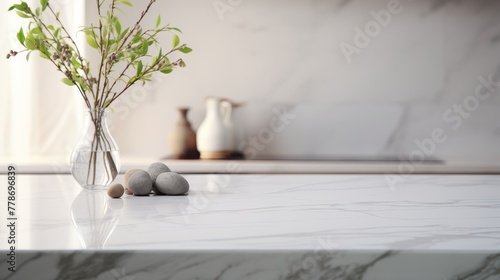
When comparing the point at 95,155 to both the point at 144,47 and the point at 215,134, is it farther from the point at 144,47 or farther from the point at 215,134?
the point at 215,134

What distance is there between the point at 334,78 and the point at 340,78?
0.03m

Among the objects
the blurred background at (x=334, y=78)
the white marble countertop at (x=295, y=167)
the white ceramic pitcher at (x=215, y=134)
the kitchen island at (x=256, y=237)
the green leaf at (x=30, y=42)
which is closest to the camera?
the kitchen island at (x=256, y=237)

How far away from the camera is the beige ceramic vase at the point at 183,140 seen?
10.8ft

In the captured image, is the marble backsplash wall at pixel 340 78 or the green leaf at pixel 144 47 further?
the marble backsplash wall at pixel 340 78

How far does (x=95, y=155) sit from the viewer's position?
1433 mm

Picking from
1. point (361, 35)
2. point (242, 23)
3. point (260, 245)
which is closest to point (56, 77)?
point (242, 23)

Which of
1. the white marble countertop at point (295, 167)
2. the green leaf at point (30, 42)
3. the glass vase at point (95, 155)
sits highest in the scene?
the green leaf at point (30, 42)

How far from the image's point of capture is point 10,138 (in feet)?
11.2

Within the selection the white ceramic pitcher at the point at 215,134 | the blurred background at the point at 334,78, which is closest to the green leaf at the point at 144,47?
the white ceramic pitcher at the point at 215,134

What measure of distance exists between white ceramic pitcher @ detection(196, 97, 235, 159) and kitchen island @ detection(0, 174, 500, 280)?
71.7 inches

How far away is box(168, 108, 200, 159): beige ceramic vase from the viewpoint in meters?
3.28

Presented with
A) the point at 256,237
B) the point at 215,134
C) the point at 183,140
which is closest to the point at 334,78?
the point at 215,134

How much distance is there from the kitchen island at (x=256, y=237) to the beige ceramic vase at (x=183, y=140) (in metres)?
1.91

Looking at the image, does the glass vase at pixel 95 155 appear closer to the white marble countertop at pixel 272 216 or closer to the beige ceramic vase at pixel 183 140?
the white marble countertop at pixel 272 216
